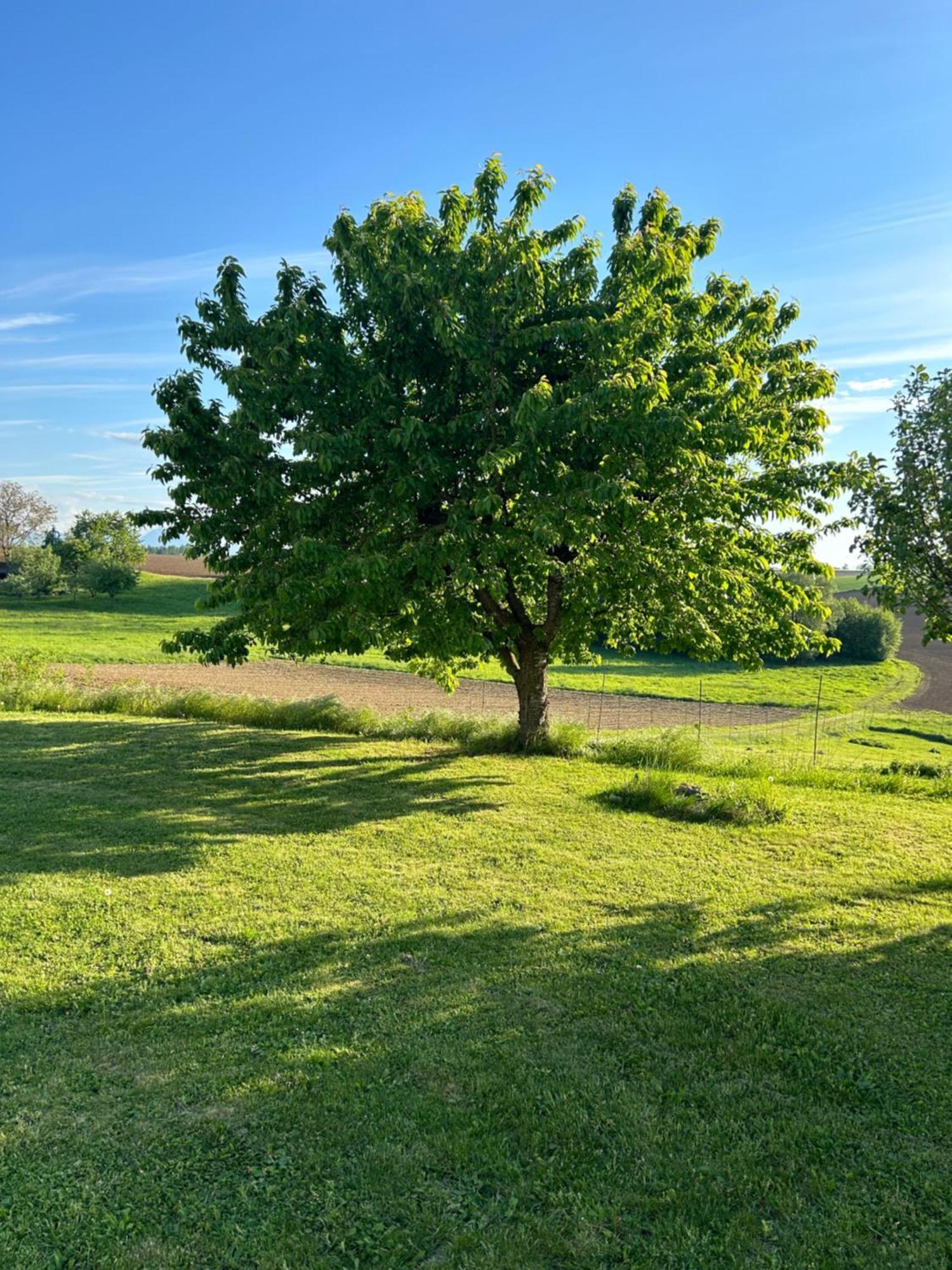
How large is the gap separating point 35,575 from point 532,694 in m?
66.8

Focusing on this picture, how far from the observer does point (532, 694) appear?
46.9 ft

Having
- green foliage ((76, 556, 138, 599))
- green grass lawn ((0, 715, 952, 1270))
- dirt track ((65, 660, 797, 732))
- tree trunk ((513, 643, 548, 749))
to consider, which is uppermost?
green foliage ((76, 556, 138, 599))

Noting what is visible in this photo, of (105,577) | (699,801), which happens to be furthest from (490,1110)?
(105,577)

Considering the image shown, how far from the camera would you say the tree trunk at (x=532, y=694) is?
1395 centimetres

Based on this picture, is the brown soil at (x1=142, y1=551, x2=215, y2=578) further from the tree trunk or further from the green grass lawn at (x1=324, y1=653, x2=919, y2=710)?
the tree trunk

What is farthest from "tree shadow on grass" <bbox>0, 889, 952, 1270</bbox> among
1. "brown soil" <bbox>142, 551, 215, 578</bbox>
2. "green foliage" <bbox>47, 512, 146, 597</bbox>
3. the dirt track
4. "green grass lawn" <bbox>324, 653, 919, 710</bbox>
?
"brown soil" <bbox>142, 551, 215, 578</bbox>

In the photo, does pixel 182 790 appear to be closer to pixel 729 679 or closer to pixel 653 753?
pixel 653 753

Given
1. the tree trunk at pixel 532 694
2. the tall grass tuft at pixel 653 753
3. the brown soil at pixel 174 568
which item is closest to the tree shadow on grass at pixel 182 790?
the tree trunk at pixel 532 694

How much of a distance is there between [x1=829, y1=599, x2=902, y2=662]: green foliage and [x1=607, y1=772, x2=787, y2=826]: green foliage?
44240 mm

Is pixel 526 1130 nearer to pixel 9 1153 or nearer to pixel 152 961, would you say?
pixel 9 1153

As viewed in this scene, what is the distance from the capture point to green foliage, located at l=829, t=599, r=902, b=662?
50.1m

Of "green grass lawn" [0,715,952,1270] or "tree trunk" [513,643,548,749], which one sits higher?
"tree trunk" [513,643,548,749]

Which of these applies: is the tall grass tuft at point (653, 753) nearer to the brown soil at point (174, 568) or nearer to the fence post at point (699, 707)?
the fence post at point (699, 707)

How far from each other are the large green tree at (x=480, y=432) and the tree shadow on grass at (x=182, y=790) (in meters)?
2.18
